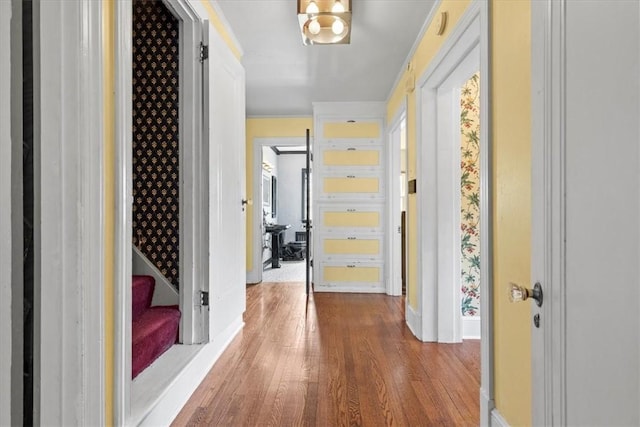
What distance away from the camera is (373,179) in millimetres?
4535

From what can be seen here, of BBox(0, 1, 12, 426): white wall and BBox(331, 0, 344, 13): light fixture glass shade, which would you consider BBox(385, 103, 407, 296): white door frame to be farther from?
BBox(0, 1, 12, 426): white wall

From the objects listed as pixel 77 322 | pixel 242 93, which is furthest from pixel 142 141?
pixel 77 322

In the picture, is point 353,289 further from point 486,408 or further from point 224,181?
point 486,408

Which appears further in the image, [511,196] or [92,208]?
[511,196]

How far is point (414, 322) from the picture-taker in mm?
2900

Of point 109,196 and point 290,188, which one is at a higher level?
point 290,188

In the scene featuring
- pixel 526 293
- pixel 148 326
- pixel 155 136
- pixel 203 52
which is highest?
pixel 203 52

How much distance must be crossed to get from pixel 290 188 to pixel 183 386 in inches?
289

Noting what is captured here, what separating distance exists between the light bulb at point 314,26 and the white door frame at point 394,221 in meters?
→ 2.01

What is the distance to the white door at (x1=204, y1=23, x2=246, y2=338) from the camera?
223 centimetres

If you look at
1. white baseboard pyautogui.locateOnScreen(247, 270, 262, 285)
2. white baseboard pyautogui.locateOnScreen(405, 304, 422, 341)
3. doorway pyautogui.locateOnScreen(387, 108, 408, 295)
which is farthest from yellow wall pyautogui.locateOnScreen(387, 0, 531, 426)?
white baseboard pyautogui.locateOnScreen(247, 270, 262, 285)

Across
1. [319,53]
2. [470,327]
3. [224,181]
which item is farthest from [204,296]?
[319,53]

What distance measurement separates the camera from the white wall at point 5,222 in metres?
0.90

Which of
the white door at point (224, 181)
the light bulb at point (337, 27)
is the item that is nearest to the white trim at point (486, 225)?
the light bulb at point (337, 27)
